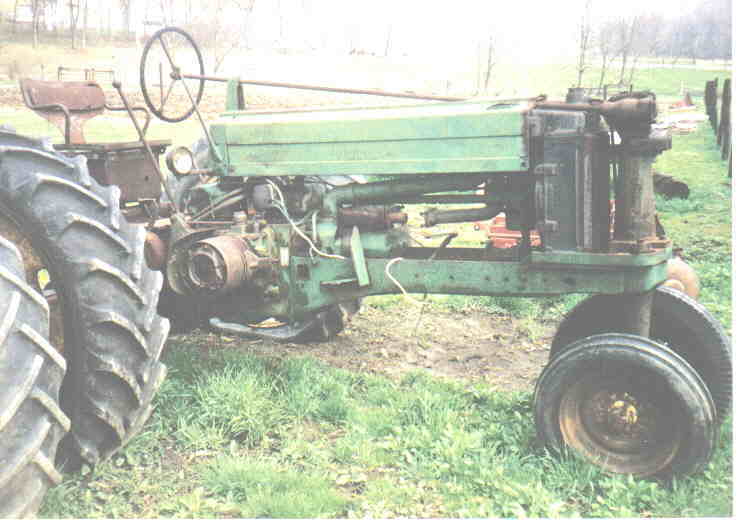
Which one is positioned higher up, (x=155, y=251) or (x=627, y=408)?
(x=155, y=251)

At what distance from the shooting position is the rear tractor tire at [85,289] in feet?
9.09

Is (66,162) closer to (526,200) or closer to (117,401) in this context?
(117,401)

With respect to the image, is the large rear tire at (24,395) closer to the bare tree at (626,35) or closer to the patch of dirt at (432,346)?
the patch of dirt at (432,346)

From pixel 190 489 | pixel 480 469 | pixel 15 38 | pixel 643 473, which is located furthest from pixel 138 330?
pixel 15 38

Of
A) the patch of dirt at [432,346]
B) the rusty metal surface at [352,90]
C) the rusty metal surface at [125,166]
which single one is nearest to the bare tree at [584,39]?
the rusty metal surface at [352,90]

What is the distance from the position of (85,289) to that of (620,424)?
2237mm

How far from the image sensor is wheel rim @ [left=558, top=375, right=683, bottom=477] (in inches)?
113

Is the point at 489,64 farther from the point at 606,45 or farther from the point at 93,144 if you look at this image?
the point at 93,144

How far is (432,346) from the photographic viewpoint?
4.79 m

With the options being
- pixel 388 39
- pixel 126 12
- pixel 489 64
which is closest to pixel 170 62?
pixel 126 12

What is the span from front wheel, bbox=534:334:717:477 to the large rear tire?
1.90 m

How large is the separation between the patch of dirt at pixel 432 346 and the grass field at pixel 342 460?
0.91ft

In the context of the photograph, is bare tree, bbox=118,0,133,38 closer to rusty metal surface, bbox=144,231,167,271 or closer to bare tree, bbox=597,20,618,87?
rusty metal surface, bbox=144,231,167,271
